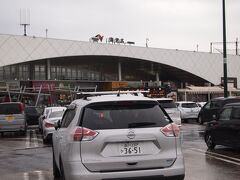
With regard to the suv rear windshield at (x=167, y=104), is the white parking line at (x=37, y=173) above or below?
below

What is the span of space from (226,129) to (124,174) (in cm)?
735

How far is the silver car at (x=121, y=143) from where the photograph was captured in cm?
668

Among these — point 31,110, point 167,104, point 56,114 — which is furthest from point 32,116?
point 167,104

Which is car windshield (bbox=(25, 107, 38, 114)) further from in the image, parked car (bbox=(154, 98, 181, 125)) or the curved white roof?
parked car (bbox=(154, 98, 181, 125))

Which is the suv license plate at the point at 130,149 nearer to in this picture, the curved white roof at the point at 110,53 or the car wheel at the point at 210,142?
the car wheel at the point at 210,142

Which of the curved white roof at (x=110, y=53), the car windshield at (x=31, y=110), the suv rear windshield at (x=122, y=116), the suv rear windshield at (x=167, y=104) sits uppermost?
the curved white roof at (x=110, y=53)

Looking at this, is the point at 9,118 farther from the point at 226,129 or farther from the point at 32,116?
the point at 226,129

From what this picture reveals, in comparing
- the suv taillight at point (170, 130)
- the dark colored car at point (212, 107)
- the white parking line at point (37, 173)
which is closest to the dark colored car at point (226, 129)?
the white parking line at point (37, 173)

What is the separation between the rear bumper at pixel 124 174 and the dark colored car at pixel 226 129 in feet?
20.7

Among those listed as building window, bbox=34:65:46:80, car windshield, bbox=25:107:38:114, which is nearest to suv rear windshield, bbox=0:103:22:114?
car windshield, bbox=25:107:38:114

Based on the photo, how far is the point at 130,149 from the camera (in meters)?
6.78

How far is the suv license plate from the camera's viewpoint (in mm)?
6753

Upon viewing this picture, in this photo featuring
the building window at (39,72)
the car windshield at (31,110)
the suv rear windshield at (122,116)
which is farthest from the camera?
the building window at (39,72)

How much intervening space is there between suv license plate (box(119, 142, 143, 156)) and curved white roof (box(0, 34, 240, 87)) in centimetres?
4097
